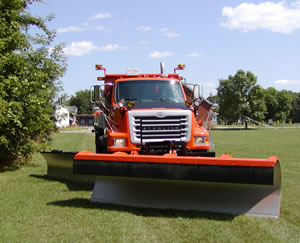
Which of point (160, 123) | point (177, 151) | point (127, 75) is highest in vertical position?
point (127, 75)

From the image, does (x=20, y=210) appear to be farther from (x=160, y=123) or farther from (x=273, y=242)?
(x=273, y=242)

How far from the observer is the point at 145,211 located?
20.5 feet

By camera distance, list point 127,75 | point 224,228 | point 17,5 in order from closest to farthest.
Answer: point 224,228
point 127,75
point 17,5

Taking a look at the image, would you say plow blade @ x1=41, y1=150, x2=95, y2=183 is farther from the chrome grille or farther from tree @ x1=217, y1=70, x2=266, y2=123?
tree @ x1=217, y1=70, x2=266, y2=123

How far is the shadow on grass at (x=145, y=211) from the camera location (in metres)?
5.80

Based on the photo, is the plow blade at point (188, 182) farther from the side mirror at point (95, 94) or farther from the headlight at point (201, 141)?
the side mirror at point (95, 94)

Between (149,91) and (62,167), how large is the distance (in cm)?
291

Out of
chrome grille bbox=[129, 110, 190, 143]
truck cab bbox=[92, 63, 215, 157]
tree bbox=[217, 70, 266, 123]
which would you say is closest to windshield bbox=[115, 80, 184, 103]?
truck cab bbox=[92, 63, 215, 157]

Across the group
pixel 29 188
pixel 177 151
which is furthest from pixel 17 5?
pixel 177 151

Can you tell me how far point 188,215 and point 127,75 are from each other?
4992mm

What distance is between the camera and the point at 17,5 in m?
10.8

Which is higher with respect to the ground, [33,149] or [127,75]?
[127,75]

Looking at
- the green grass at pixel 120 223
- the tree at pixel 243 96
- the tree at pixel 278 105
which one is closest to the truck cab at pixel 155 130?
the green grass at pixel 120 223

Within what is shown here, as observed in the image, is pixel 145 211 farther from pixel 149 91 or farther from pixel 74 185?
pixel 149 91
